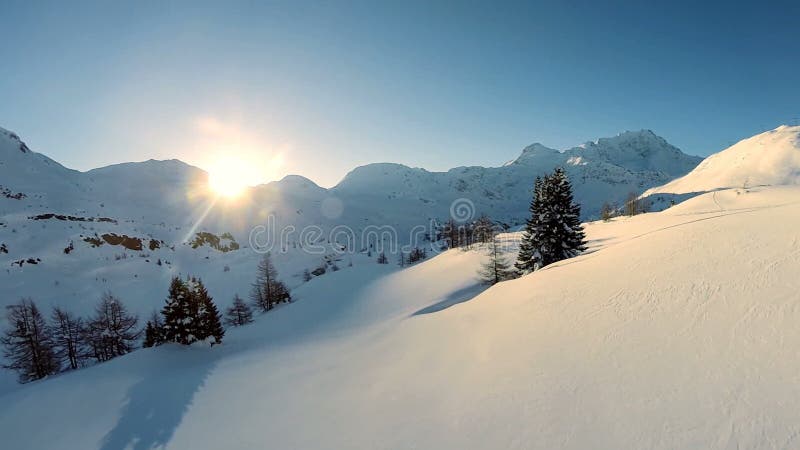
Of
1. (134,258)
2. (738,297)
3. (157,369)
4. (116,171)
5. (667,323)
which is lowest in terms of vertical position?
(157,369)

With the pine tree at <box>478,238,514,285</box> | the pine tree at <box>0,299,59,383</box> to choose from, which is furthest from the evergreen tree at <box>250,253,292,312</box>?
the pine tree at <box>478,238,514,285</box>

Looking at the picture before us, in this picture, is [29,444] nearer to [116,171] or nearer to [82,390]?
[82,390]

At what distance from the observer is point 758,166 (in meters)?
161

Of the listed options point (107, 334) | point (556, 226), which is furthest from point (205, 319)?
point (556, 226)

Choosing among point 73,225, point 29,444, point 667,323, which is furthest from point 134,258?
point 667,323

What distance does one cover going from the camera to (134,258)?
43656mm

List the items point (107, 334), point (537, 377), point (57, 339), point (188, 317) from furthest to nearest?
point (107, 334)
point (57, 339)
point (188, 317)
point (537, 377)

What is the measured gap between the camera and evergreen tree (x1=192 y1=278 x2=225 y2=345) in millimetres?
23872

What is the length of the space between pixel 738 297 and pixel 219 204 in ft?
458

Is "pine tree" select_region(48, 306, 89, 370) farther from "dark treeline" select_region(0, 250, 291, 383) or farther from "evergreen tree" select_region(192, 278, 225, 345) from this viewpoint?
"evergreen tree" select_region(192, 278, 225, 345)

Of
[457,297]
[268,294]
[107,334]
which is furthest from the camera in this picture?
[268,294]

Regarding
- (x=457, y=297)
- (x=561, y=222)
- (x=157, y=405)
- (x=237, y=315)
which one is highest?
(x=561, y=222)

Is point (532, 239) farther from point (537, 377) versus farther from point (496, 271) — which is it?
point (537, 377)

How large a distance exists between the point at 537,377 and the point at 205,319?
24.3m
